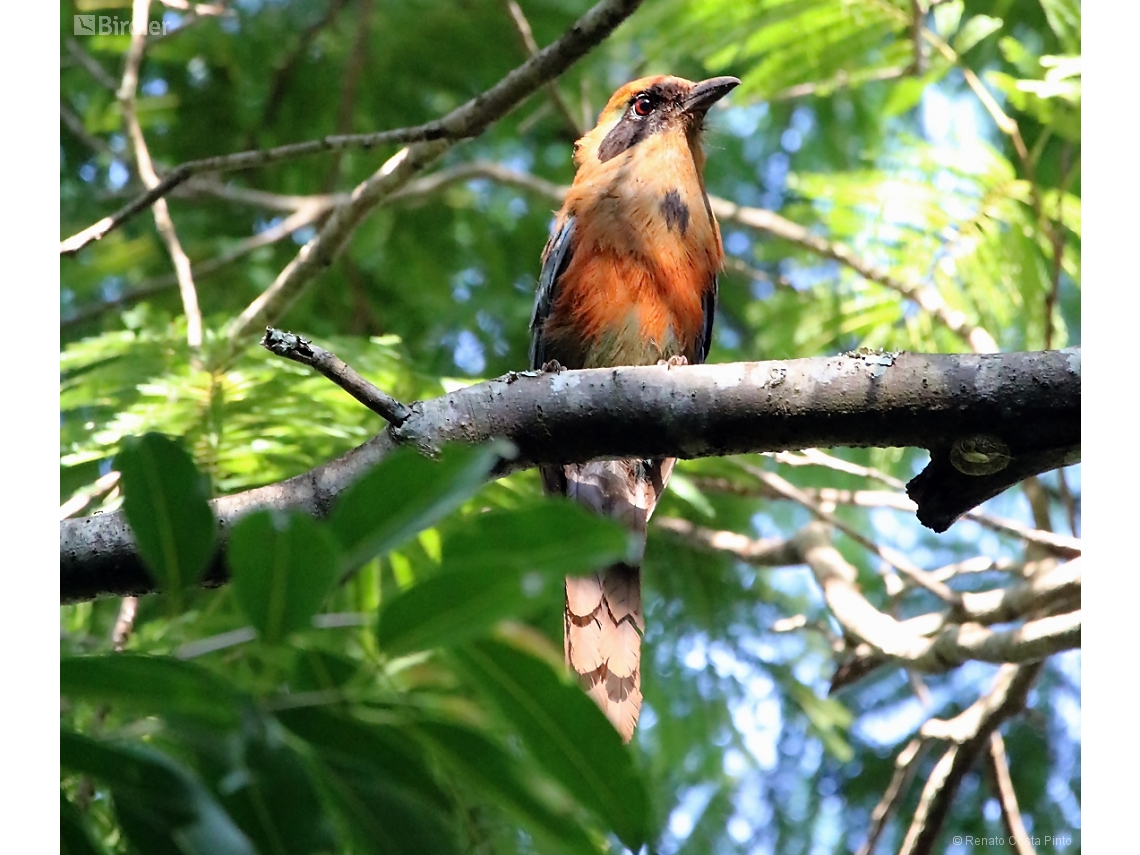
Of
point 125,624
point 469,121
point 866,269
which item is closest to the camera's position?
point 125,624

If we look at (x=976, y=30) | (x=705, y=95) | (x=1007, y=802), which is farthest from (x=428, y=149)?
(x=1007, y=802)

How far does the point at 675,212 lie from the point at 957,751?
1.50 metres

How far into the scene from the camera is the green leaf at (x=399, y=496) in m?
0.86

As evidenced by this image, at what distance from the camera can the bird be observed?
108 inches

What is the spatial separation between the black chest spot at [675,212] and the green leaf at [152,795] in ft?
7.60

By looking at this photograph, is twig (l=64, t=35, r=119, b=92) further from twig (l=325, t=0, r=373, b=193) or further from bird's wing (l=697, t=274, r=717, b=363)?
bird's wing (l=697, t=274, r=717, b=363)

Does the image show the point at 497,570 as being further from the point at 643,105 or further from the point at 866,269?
the point at 866,269

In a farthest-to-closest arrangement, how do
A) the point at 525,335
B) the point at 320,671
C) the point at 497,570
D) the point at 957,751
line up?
the point at 525,335 → the point at 957,751 → the point at 320,671 → the point at 497,570

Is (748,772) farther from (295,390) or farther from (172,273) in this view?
(172,273)

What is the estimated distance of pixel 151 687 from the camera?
84 cm
